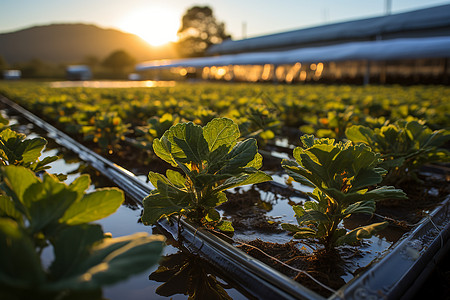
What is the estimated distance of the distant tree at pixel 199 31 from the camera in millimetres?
54000

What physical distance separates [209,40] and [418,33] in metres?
35.4

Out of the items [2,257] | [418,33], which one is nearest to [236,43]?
[418,33]

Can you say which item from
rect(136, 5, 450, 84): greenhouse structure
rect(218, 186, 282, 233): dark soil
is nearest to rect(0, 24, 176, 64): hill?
rect(136, 5, 450, 84): greenhouse structure

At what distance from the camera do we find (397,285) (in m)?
1.16

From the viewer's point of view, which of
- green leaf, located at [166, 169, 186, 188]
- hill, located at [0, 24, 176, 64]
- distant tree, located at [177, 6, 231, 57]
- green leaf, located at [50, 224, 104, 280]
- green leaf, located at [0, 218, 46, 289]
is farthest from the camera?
hill, located at [0, 24, 176, 64]

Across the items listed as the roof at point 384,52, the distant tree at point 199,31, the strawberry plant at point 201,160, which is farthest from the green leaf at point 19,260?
the distant tree at point 199,31

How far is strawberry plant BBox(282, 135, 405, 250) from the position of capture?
1202 mm

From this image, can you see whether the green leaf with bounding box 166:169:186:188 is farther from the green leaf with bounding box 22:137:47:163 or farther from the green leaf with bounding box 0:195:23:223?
the green leaf with bounding box 0:195:23:223

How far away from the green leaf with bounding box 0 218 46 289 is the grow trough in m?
0.80

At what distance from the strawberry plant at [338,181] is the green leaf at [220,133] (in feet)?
0.81

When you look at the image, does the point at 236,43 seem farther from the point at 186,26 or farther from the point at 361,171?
the point at 361,171

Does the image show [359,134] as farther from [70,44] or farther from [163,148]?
[70,44]

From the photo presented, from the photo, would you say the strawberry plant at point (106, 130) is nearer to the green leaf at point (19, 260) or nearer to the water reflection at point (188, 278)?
the water reflection at point (188, 278)

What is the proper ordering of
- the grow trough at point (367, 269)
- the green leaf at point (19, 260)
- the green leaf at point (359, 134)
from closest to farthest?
the green leaf at point (19, 260) < the grow trough at point (367, 269) < the green leaf at point (359, 134)
